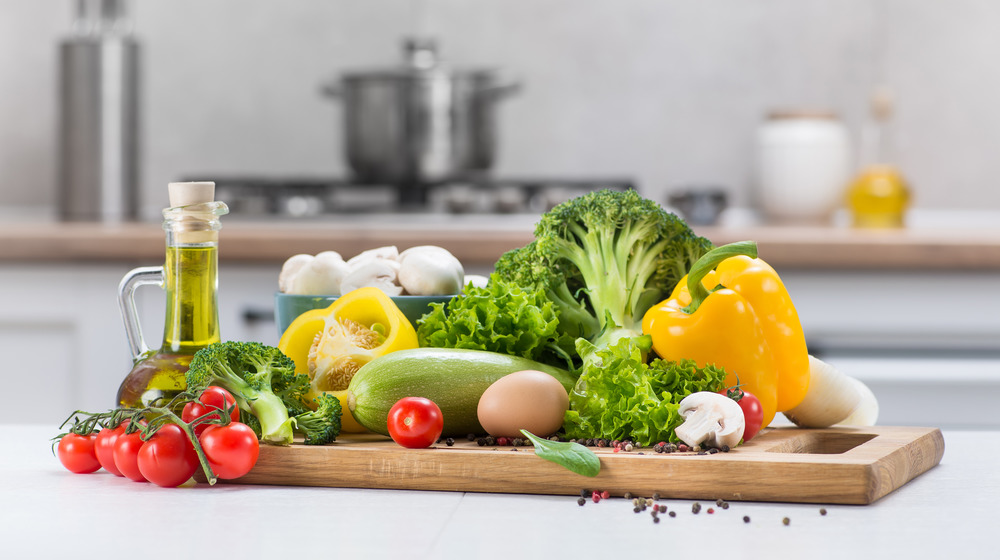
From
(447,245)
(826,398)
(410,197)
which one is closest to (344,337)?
(826,398)

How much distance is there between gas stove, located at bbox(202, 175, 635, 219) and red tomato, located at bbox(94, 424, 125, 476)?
1489 millimetres

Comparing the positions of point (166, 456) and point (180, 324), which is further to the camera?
point (180, 324)

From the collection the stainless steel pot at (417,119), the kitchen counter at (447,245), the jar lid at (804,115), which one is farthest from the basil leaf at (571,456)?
the jar lid at (804,115)

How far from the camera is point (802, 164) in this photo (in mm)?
2674

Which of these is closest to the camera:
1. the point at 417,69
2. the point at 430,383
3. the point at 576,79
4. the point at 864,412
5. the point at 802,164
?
the point at 430,383

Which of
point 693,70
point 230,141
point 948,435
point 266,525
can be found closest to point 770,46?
point 693,70

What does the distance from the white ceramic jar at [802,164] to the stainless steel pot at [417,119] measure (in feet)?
2.10

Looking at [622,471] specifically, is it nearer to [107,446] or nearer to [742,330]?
[742,330]

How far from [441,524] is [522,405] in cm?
18

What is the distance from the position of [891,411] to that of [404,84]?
125 cm

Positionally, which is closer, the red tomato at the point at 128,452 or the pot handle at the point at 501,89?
the red tomato at the point at 128,452

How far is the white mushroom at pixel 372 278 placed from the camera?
1147mm

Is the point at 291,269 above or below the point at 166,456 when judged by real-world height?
above

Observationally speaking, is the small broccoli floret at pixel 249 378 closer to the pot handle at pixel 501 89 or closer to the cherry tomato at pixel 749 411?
the cherry tomato at pixel 749 411
